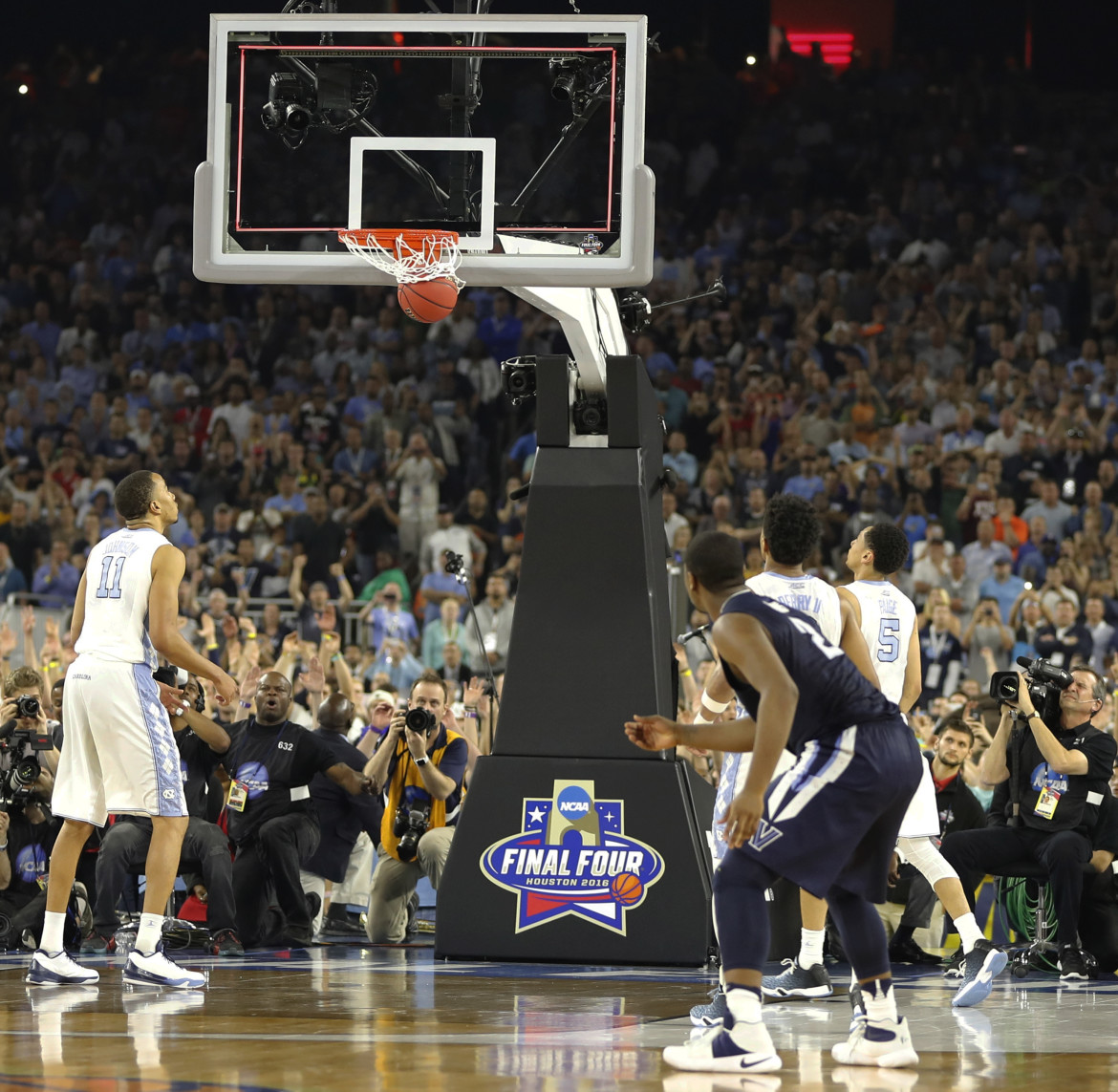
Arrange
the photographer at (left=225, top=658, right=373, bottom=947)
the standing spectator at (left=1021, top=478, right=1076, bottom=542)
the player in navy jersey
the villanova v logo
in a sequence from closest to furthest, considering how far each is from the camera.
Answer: the player in navy jersey < the villanova v logo < the photographer at (left=225, top=658, right=373, bottom=947) < the standing spectator at (left=1021, top=478, right=1076, bottom=542)

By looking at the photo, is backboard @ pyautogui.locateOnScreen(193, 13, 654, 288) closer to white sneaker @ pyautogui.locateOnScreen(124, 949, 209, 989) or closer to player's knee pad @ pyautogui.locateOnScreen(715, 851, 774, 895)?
white sneaker @ pyautogui.locateOnScreen(124, 949, 209, 989)

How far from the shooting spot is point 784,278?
21312 millimetres

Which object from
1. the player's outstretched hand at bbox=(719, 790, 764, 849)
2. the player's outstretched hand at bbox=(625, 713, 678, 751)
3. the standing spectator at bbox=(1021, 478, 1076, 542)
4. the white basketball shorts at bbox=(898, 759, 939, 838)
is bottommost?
the white basketball shorts at bbox=(898, 759, 939, 838)

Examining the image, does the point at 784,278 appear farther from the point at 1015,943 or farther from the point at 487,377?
the point at 1015,943

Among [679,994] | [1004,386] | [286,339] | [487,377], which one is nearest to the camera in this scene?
[679,994]

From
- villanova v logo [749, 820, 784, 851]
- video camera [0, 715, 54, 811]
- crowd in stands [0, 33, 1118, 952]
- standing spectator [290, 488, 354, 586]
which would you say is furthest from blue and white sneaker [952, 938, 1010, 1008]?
standing spectator [290, 488, 354, 586]

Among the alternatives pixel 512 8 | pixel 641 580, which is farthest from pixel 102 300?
pixel 641 580

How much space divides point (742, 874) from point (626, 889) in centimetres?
341

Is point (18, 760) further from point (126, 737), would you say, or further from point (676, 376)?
point (676, 376)

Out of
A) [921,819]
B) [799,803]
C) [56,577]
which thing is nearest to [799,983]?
[921,819]

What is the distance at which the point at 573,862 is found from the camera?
8.89m

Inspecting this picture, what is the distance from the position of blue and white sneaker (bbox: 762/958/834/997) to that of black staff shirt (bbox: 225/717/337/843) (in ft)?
12.1

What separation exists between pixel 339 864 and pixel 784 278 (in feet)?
41.6

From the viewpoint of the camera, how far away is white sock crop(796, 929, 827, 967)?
7742 mm
